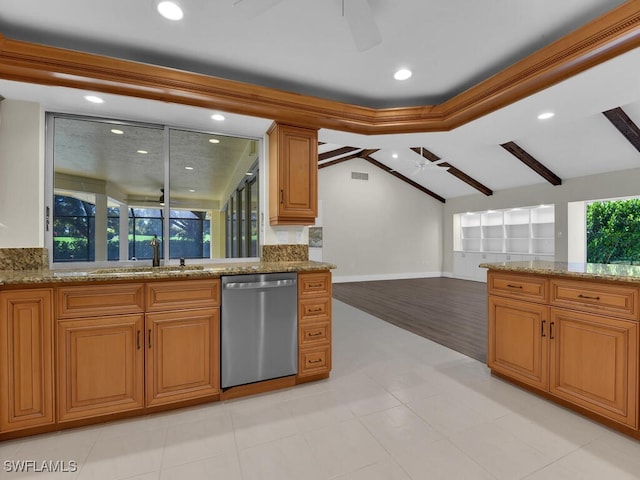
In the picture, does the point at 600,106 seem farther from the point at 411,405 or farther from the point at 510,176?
the point at 510,176

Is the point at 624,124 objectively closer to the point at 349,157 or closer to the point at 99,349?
the point at 349,157

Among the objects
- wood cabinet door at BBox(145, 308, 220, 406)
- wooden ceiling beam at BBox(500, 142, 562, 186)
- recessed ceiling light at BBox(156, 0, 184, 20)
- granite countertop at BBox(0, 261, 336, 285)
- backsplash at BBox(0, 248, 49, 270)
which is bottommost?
wood cabinet door at BBox(145, 308, 220, 406)

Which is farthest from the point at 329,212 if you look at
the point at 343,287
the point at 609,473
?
the point at 609,473

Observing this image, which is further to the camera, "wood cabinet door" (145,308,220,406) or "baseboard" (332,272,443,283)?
"baseboard" (332,272,443,283)

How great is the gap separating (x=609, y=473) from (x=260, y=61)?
3.43 metres

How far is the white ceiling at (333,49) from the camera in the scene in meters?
1.88

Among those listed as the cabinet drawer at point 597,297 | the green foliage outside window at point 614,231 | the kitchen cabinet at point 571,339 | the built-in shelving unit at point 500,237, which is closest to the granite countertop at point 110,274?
the kitchen cabinet at point 571,339

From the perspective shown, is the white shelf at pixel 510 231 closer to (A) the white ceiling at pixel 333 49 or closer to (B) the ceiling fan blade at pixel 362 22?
(A) the white ceiling at pixel 333 49

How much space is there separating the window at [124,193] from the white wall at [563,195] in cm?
713

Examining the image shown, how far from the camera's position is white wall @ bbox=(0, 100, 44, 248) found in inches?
93.7

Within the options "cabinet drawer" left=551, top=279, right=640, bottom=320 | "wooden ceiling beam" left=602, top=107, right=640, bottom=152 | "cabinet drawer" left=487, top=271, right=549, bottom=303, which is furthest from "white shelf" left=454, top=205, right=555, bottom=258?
"cabinet drawer" left=551, top=279, right=640, bottom=320

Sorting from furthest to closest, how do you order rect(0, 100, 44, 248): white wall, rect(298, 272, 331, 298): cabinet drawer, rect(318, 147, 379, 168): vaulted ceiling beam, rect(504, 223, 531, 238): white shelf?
rect(318, 147, 379, 168): vaulted ceiling beam < rect(504, 223, 531, 238): white shelf < rect(298, 272, 331, 298): cabinet drawer < rect(0, 100, 44, 248): white wall

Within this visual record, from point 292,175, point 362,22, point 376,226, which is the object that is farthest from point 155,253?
point 376,226

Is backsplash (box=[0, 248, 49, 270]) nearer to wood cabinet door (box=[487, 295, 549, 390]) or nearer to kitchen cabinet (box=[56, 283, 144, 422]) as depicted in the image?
kitchen cabinet (box=[56, 283, 144, 422])
